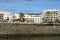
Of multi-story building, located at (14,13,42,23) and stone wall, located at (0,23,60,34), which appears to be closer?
stone wall, located at (0,23,60,34)

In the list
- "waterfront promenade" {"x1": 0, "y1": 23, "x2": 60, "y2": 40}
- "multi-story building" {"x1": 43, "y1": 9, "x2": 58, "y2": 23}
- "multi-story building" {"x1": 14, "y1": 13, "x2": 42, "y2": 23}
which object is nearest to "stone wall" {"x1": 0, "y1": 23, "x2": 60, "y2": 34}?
"waterfront promenade" {"x1": 0, "y1": 23, "x2": 60, "y2": 40}

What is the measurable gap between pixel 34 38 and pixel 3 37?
0.23m

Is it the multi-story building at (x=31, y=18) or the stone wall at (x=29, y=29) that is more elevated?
the stone wall at (x=29, y=29)

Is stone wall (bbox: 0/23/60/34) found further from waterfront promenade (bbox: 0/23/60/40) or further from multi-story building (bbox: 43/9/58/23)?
multi-story building (bbox: 43/9/58/23)

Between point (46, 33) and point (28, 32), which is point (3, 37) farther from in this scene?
point (46, 33)

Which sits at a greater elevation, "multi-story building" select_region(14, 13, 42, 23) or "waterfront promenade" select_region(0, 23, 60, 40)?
"waterfront promenade" select_region(0, 23, 60, 40)

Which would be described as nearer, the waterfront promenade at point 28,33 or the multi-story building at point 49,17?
the waterfront promenade at point 28,33

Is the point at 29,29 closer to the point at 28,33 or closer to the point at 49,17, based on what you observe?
the point at 28,33

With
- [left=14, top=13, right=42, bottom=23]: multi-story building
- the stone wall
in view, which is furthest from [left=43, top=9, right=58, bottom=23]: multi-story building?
the stone wall

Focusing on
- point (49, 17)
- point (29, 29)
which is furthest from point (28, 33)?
point (49, 17)

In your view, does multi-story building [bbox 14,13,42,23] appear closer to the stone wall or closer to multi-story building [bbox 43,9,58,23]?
multi-story building [bbox 43,9,58,23]

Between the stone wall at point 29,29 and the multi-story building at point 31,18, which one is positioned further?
the multi-story building at point 31,18

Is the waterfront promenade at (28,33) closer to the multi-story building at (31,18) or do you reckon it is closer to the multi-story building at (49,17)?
the multi-story building at (31,18)

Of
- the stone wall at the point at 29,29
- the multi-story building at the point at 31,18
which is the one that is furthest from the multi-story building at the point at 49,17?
the stone wall at the point at 29,29
